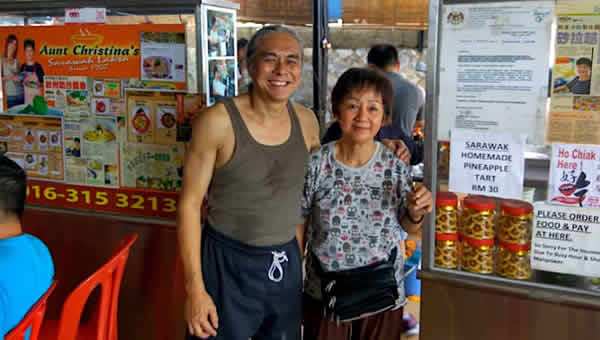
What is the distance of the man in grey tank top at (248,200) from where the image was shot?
5.41 ft

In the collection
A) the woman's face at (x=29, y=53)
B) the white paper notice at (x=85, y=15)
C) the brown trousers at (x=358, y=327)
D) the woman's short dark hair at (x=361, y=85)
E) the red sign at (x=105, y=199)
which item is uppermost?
the white paper notice at (x=85, y=15)

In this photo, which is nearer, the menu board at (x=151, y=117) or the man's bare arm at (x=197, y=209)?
the man's bare arm at (x=197, y=209)

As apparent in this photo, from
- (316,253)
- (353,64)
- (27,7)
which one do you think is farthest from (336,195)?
(353,64)

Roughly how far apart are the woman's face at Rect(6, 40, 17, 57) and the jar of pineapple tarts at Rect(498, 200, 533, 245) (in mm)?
2142

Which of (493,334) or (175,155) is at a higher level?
(175,155)

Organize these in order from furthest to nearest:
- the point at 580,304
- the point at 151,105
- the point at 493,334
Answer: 1. the point at 151,105
2. the point at 493,334
3. the point at 580,304

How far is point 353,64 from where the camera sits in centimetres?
615

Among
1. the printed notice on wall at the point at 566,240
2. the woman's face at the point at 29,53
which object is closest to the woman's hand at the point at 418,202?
the printed notice on wall at the point at 566,240

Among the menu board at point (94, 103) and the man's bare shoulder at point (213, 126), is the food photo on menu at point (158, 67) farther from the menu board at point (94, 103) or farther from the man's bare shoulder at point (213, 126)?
the man's bare shoulder at point (213, 126)

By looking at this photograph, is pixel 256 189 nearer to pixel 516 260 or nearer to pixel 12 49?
pixel 516 260

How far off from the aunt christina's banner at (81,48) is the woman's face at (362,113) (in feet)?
2.92

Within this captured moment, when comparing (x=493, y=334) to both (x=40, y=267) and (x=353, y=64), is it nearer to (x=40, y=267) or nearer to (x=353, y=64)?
(x=40, y=267)

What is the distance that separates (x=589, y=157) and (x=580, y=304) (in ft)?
1.48

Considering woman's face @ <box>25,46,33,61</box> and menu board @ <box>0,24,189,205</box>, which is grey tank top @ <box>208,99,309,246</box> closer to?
menu board @ <box>0,24,189,205</box>
